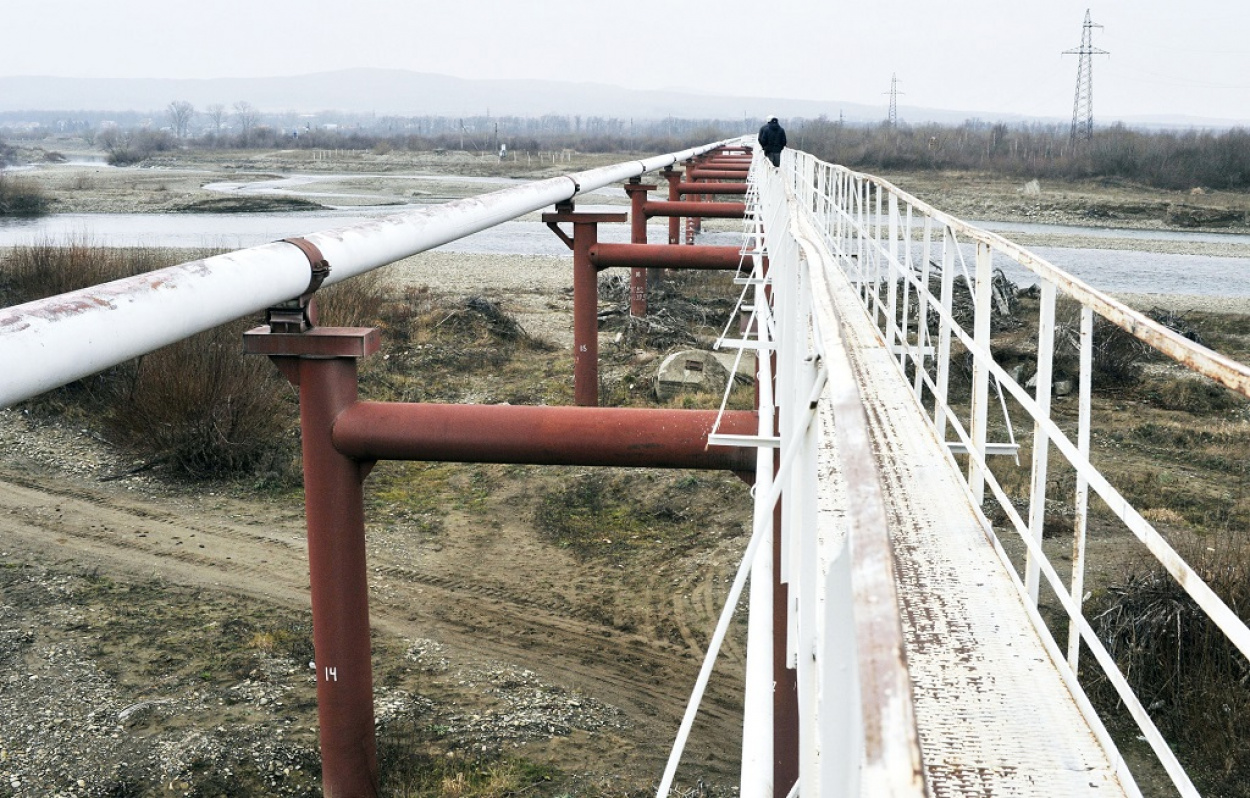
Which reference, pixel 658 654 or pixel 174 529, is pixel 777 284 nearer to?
pixel 658 654

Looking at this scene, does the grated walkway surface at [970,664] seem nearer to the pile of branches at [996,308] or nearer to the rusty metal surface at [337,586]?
the rusty metal surface at [337,586]

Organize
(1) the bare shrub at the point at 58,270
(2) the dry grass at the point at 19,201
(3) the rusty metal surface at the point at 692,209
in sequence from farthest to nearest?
(2) the dry grass at the point at 19,201
(3) the rusty metal surface at the point at 692,209
(1) the bare shrub at the point at 58,270

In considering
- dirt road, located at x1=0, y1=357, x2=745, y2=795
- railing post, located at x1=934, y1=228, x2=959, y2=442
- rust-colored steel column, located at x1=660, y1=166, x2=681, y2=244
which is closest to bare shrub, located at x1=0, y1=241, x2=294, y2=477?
dirt road, located at x1=0, y1=357, x2=745, y2=795

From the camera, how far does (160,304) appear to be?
2.84 metres

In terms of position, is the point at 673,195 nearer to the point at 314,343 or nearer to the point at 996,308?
the point at 996,308

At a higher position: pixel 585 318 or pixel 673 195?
pixel 673 195

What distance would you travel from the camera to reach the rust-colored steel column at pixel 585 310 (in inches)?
463

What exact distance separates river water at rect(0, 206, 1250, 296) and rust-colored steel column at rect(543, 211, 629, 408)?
13964mm

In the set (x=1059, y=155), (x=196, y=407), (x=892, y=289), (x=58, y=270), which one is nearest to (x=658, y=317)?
(x=58, y=270)

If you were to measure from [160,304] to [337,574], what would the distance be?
73.0 inches

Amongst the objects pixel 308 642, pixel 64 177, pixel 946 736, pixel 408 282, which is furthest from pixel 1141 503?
pixel 64 177

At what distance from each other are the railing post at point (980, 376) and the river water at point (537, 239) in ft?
72.6

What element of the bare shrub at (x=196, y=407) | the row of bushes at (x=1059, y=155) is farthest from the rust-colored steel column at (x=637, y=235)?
the row of bushes at (x=1059, y=155)

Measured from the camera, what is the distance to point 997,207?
4944cm
